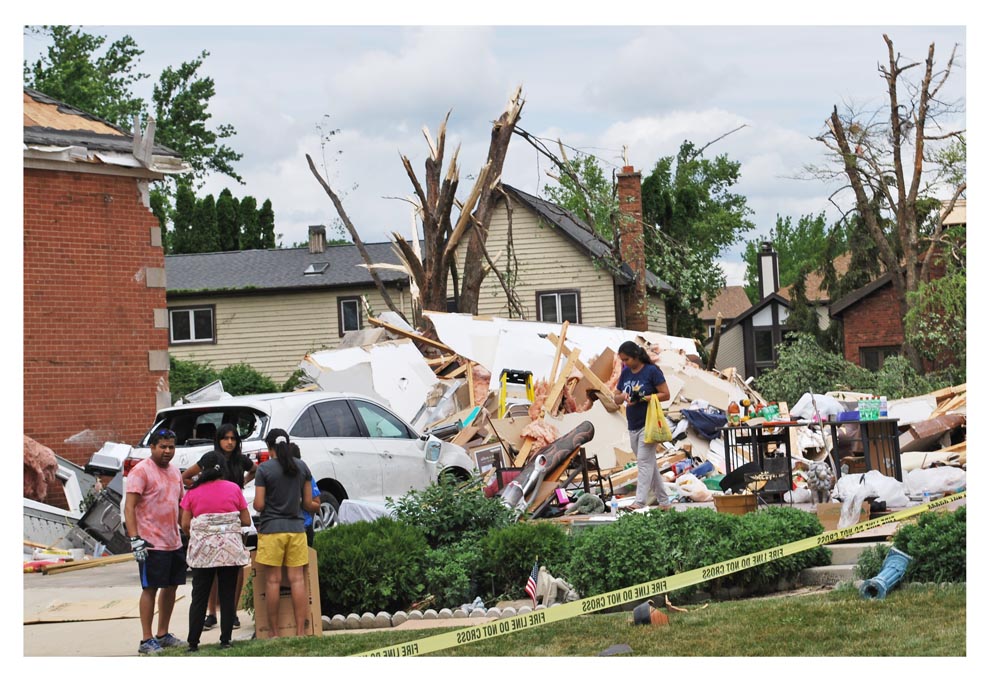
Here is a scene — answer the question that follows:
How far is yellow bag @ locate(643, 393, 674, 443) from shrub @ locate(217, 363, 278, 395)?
22.2m

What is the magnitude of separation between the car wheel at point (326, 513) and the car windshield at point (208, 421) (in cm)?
100

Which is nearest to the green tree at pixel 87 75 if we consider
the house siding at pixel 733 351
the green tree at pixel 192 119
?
the green tree at pixel 192 119

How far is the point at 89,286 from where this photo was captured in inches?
669

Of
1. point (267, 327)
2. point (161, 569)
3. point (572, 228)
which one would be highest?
point (572, 228)

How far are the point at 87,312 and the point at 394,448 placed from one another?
562 centimetres

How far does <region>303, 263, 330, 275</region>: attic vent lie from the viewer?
37.5m

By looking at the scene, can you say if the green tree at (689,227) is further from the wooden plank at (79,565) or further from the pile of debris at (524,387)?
the wooden plank at (79,565)

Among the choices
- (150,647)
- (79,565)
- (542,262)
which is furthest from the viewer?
(542,262)

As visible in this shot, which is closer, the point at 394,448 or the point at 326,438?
the point at 326,438

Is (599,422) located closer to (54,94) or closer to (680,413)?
(680,413)

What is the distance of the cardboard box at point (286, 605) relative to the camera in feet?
29.7

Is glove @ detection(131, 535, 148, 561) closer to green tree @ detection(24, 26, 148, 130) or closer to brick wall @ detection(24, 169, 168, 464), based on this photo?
brick wall @ detection(24, 169, 168, 464)

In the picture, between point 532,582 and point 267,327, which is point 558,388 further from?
point 267,327

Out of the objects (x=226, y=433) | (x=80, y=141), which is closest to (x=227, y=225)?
(x=80, y=141)
